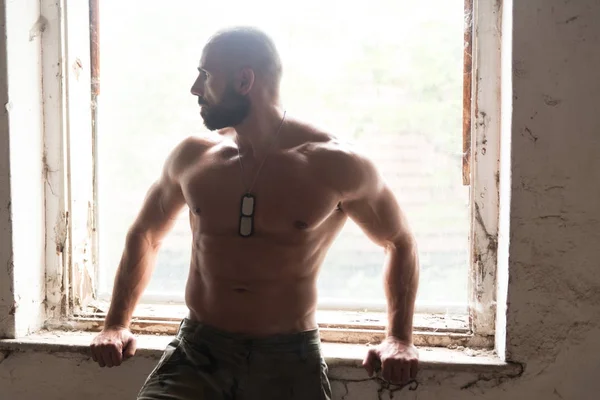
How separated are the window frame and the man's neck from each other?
503 millimetres

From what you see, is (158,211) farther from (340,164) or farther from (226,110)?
(340,164)

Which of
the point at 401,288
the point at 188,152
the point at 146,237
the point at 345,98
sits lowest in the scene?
the point at 401,288

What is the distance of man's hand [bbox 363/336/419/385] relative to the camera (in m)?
1.29

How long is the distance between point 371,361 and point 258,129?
60 centimetres

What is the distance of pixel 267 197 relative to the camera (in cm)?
133

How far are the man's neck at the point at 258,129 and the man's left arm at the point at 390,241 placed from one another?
0.74 feet

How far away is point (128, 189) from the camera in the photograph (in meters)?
1.75

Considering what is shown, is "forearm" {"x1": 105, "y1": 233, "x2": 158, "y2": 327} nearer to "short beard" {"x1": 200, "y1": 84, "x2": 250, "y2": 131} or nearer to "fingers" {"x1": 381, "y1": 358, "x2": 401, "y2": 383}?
"short beard" {"x1": 200, "y1": 84, "x2": 250, "y2": 131}

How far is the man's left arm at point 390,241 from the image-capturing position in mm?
1360

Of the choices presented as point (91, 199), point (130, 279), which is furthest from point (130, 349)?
point (91, 199)

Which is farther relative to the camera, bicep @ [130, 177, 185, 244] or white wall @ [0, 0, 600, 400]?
bicep @ [130, 177, 185, 244]

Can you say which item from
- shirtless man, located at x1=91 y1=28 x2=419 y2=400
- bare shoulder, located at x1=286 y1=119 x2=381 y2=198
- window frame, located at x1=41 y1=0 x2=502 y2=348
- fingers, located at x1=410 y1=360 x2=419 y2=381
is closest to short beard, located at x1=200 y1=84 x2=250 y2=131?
shirtless man, located at x1=91 y1=28 x2=419 y2=400

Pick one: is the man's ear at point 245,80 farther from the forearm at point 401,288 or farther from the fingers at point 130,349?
the fingers at point 130,349

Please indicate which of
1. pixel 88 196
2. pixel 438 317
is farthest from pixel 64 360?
pixel 438 317
